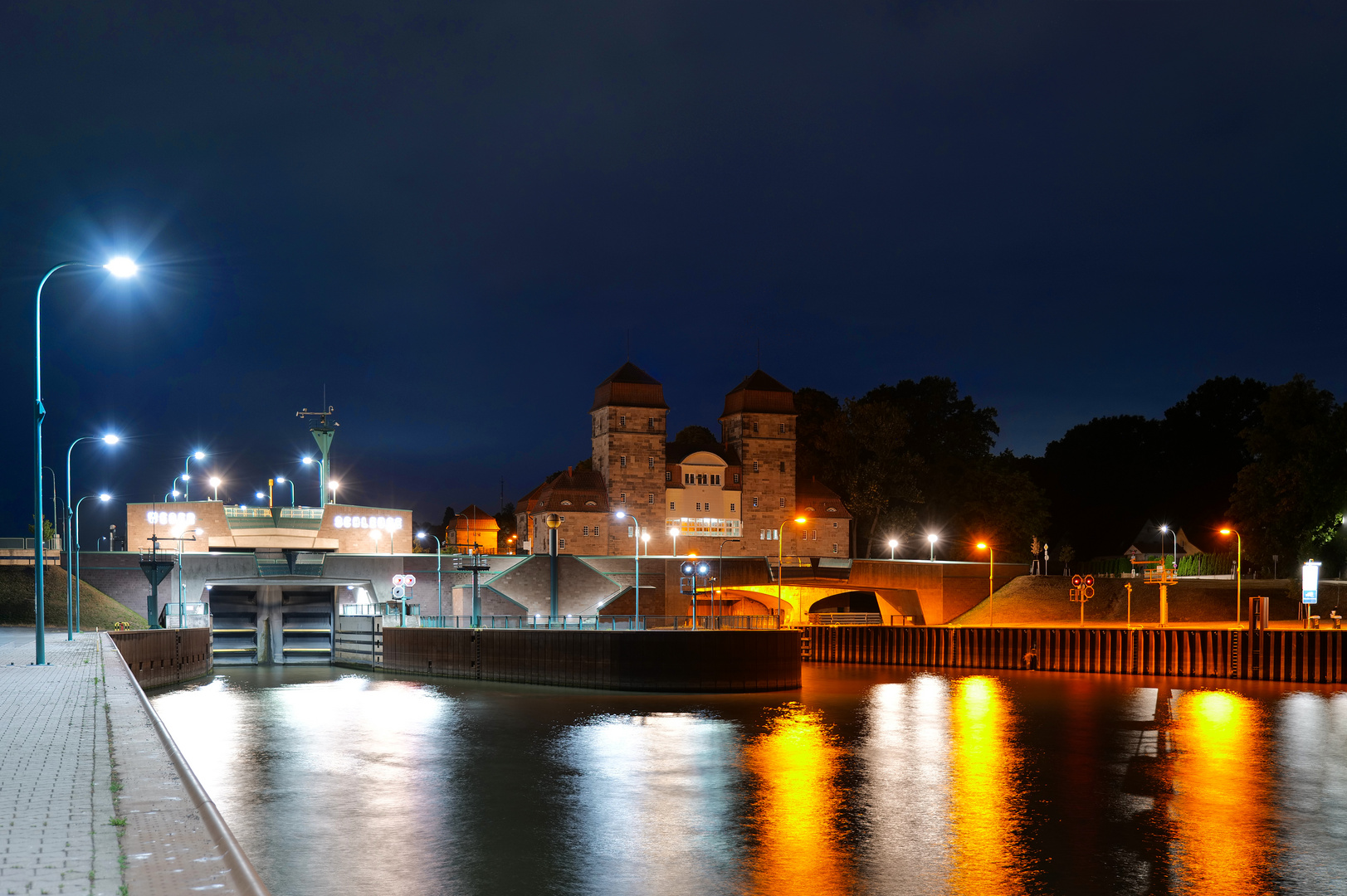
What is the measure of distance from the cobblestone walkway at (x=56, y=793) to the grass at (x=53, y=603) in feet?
134

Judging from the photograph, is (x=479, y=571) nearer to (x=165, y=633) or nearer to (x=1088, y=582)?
(x=165, y=633)

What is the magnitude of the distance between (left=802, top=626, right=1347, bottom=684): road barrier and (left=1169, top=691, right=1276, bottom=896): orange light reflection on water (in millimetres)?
12733

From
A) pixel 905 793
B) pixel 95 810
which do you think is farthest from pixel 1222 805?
pixel 95 810

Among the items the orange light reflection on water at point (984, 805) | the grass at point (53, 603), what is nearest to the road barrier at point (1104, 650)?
the orange light reflection on water at point (984, 805)

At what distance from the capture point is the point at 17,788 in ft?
42.2

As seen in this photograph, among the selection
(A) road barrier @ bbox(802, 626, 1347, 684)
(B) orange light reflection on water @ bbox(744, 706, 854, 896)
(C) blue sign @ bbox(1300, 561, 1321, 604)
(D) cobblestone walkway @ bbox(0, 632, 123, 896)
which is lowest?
(A) road barrier @ bbox(802, 626, 1347, 684)

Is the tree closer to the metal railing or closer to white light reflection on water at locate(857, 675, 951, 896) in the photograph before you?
white light reflection on water at locate(857, 675, 951, 896)

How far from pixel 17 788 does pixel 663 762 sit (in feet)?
69.1

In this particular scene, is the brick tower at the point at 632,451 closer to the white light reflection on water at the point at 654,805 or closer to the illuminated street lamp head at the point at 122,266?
the white light reflection on water at the point at 654,805

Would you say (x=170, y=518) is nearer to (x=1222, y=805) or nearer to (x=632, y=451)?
(x=632, y=451)

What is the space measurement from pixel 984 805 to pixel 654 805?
293 inches

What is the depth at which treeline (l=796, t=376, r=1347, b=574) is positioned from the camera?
341ft

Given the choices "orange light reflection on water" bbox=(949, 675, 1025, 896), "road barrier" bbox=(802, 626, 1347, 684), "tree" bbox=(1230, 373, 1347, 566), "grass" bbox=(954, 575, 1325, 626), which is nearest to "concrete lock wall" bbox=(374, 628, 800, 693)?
"orange light reflection on water" bbox=(949, 675, 1025, 896)

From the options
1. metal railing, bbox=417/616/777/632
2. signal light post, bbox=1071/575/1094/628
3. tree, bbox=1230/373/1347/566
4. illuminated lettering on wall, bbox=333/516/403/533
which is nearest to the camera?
metal railing, bbox=417/616/777/632
